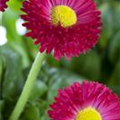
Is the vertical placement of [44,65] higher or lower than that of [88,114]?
higher

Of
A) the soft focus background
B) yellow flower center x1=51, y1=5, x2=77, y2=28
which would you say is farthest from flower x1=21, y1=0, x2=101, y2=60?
the soft focus background

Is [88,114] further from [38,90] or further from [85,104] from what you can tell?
[38,90]

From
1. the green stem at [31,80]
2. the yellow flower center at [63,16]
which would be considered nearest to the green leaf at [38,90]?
the green stem at [31,80]

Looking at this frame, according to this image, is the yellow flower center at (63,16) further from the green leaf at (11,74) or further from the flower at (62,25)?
the green leaf at (11,74)

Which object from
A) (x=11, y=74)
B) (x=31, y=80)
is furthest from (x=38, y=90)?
(x=31, y=80)

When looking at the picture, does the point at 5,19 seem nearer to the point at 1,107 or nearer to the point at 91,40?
the point at 1,107

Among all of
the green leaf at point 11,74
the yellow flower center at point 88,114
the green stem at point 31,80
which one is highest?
the green leaf at point 11,74

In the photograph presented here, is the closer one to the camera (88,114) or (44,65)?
(88,114)

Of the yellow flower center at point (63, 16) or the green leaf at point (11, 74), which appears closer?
the yellow flower center at point (63, 16)
